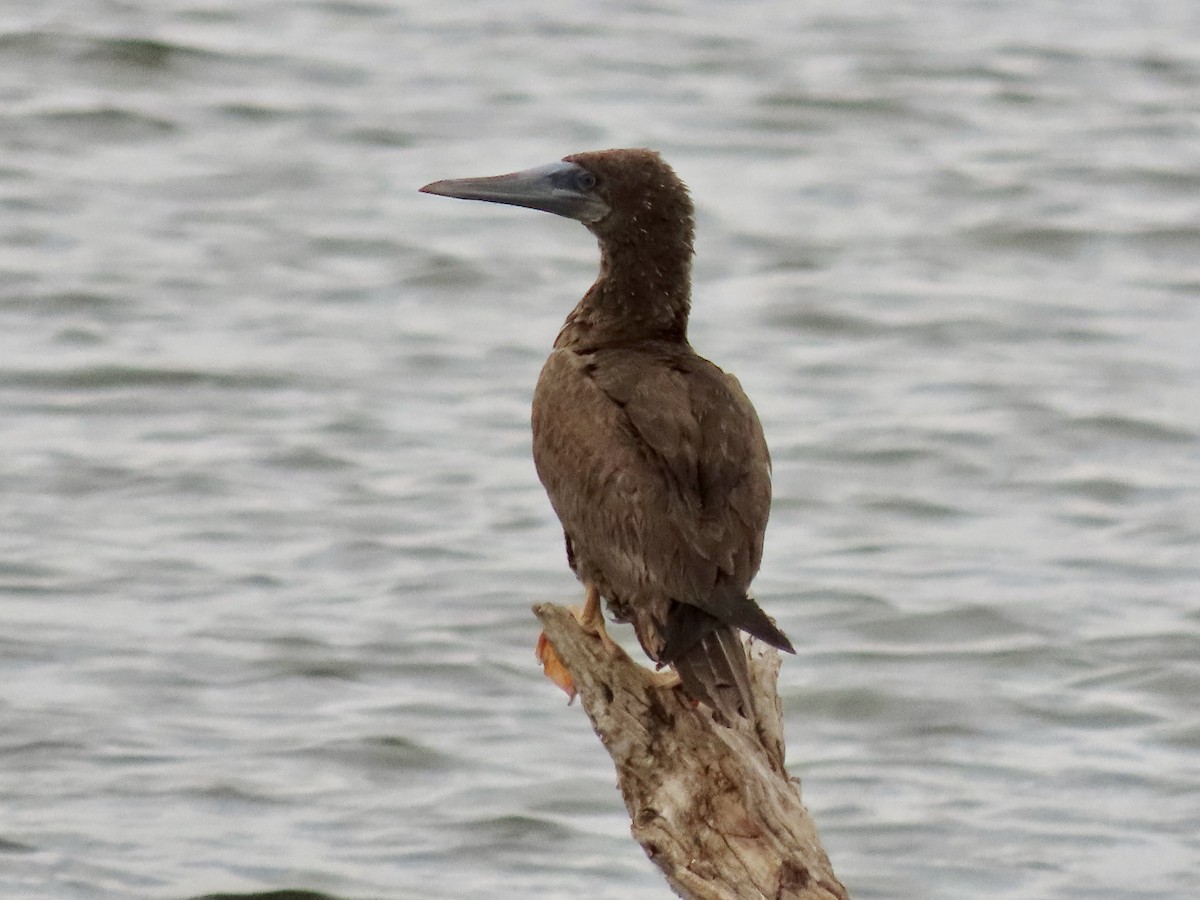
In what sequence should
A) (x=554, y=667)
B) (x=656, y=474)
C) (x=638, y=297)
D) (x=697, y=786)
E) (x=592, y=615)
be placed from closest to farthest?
(x=697, y=786) < (x=656, y=474) < (x=592, y=615) < (x=554, y=667) < (x=638, y=297)

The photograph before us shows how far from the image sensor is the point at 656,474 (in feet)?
19.8

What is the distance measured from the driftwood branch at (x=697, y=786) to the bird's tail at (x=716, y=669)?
0.58 feet

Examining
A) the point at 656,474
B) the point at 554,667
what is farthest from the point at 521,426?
the point at 656,474

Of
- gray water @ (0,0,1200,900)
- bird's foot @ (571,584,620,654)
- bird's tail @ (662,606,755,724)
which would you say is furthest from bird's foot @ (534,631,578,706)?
gray water @ (0,0,1200,900)

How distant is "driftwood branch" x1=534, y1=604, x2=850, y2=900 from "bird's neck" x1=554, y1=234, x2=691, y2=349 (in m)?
1.07

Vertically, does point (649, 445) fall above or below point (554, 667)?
above

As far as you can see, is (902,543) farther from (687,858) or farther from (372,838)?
(687,858)

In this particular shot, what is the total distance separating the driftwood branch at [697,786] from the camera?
5.75 meters

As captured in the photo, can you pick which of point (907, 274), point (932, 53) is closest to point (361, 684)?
point (907, 274)

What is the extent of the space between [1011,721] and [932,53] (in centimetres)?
1010

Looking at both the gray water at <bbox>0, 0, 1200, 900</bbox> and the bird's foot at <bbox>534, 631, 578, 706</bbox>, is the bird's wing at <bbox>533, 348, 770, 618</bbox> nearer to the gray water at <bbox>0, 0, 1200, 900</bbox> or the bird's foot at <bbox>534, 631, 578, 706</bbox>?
the bird's foot at <bbox>534, 631, 578, 706</bbox>

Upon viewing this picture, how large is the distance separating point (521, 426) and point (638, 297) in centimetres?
611

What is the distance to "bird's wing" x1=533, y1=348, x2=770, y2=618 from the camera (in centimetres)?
581

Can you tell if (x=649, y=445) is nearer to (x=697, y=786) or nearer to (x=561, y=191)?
(x=697, y=786)
